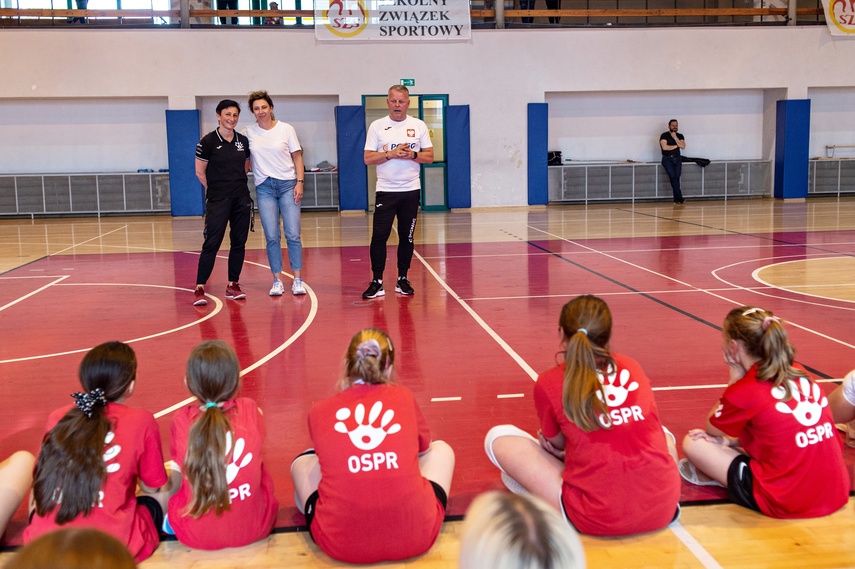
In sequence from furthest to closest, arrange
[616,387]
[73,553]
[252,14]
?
[252,14] → [616,387] → [73,553]

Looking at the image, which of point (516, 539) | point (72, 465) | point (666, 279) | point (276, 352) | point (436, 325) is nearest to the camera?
point (516, 539)

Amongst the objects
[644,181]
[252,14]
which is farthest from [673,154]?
[252,14]

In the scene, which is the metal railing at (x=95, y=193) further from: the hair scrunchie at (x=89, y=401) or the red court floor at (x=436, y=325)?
the hair scrunchie at (x=89, y=401)

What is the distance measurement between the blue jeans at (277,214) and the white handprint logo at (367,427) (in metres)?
5.34

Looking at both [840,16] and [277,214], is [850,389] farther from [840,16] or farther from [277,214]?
[840,16]

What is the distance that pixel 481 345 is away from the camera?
6.42m

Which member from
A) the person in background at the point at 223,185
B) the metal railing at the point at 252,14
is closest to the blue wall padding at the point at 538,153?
the metal railing at the point at 252,14

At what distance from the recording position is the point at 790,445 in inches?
129

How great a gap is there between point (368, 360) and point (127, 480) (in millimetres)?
951

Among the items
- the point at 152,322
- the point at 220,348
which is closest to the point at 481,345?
the point at 152,322

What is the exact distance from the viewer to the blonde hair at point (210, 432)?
3.00 m

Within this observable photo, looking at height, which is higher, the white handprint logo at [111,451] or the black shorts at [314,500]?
the white handprint logo at [111,451]

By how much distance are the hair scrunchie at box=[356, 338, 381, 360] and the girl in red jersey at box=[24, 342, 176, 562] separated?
2.65 ft

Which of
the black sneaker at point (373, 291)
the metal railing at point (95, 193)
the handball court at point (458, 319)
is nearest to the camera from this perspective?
the handball court at point (458, 319)
